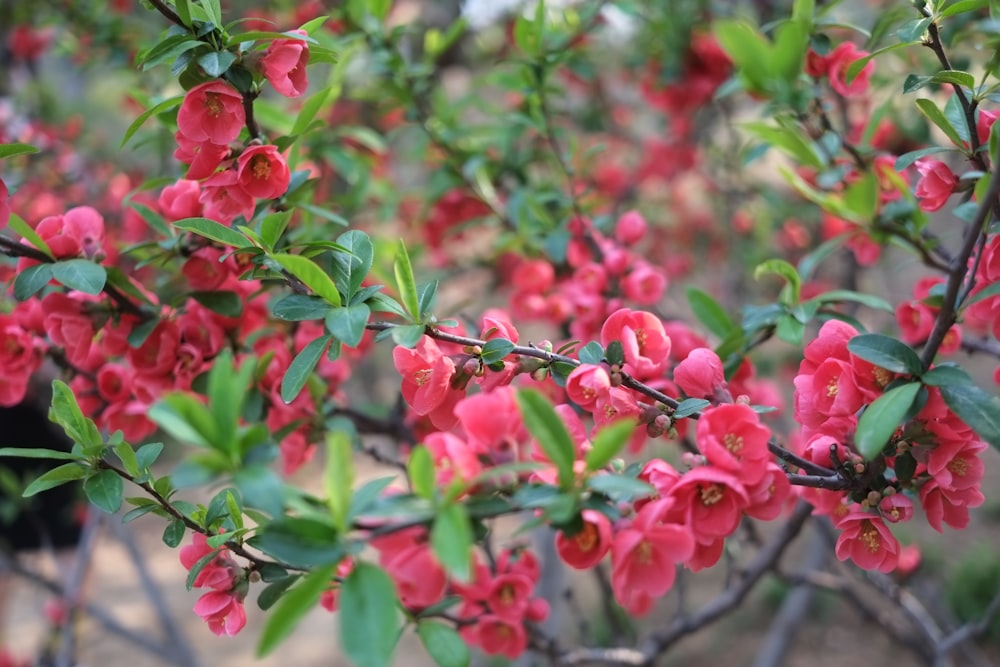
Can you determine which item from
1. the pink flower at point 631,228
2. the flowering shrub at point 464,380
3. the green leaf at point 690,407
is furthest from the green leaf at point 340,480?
the pink flower at point 631,228

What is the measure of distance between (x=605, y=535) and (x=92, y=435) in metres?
0.53

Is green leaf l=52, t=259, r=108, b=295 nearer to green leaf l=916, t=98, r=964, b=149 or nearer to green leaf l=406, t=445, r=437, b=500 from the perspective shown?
green leaf l=406, t=445, r=437, b=500

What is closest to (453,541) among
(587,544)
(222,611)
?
(587,544)

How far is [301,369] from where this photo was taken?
72cm

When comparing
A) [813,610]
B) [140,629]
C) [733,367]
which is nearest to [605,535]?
[733,367]

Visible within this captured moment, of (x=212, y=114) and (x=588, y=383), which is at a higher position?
(x=212, y=114)

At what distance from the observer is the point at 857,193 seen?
0.57 m

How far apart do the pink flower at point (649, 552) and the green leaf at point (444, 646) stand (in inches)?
6.4

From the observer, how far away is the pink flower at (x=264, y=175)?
31.3 inches

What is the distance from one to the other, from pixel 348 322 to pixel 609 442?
272 mm

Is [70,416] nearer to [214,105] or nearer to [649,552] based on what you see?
[214,105]

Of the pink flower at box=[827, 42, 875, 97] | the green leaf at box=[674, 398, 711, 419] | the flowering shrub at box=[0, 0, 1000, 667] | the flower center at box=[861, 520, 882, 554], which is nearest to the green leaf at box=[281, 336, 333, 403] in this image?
the flowering shrub at box=[0, 0, 1000, 667]

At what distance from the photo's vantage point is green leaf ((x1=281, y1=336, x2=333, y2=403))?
0.71 m

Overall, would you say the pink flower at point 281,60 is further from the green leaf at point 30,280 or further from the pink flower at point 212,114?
the green leaf at point 30,280
